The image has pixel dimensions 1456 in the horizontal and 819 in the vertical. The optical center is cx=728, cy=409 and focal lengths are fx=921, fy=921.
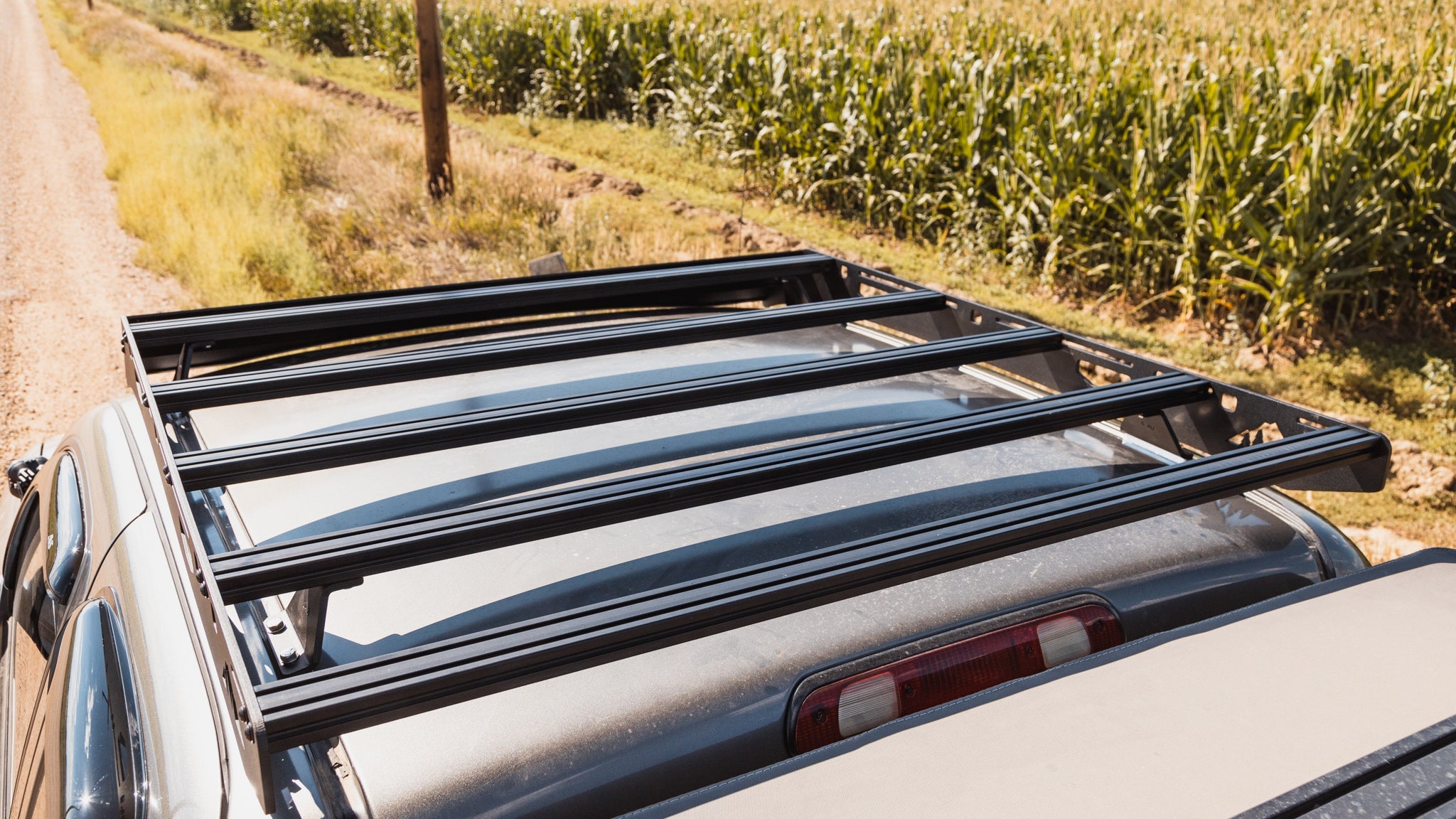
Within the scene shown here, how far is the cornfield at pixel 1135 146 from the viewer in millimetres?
7172

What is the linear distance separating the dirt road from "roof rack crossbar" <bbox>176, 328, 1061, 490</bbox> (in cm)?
509

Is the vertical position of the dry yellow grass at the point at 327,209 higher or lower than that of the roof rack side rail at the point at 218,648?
lower

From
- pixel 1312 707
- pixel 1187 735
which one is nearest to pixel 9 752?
pixel 1187 735

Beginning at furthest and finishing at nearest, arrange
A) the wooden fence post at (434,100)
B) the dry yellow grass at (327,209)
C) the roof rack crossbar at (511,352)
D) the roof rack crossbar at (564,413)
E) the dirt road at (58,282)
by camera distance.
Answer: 1. the wooden fence post at (434,100)
2. the dry yellow grass at (327,209)
3. the dirt road at (58,282)
4. the roof rack crossbar at (511,352)
5. the roof rack crossbar at (564,413)

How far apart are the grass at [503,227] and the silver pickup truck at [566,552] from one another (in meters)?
4.23

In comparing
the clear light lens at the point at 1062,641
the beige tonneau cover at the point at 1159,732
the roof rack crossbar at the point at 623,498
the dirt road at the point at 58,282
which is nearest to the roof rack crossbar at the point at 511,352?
the roof rack crossbar at the point at 623,498

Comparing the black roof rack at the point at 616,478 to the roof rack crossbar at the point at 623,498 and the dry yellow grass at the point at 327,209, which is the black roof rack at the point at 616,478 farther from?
the dry yellow grass at the point at 327,209

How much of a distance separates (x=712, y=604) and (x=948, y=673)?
18.2 inches

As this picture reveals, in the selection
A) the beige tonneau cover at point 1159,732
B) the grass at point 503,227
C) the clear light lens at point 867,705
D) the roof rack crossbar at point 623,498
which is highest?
the roof rack crossbar at point 623,498

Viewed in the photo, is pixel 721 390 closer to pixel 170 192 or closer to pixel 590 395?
pixel 590 395

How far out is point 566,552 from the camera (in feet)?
5.12

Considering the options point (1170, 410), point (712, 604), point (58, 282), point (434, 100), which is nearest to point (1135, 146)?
point (434, 100)

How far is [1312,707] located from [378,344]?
2.34 meters

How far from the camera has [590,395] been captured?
1.70 meters
